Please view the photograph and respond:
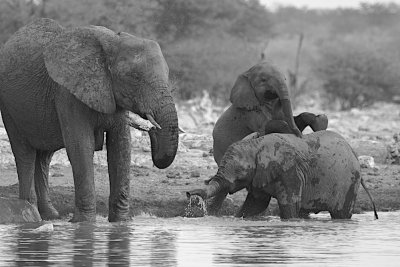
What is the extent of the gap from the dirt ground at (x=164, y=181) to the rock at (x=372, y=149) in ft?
2.40

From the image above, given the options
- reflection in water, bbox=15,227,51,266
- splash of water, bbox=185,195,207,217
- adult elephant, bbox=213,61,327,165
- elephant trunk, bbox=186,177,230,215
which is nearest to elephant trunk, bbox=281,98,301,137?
adult elephant, bbox=213,61,327,165

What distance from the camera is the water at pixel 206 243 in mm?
8430

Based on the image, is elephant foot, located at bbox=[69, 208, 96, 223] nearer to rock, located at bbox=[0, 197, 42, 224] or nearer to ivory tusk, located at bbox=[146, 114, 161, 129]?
rock, located at bbox=[0, 197, 42, 224]

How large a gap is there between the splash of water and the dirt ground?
87 cm

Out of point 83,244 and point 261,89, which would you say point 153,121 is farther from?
point 261,89

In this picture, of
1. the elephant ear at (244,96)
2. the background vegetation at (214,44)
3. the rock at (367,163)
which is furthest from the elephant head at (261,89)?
the background vegetation at (214,44)

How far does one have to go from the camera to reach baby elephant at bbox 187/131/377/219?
11.3 metres

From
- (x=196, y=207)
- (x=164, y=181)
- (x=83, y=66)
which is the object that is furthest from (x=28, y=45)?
(x=164, y=181)

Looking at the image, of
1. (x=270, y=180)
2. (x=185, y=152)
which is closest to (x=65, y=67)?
(x=270, y=180)

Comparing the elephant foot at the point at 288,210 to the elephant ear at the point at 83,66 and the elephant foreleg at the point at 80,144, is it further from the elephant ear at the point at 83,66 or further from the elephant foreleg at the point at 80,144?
the elephant ear at the point at 83,66

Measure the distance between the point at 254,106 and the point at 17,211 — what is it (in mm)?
2686

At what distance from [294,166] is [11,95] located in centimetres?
260

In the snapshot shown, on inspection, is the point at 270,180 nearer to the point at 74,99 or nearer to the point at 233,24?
the point at 74,99

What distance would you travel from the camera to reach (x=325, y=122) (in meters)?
12.4
